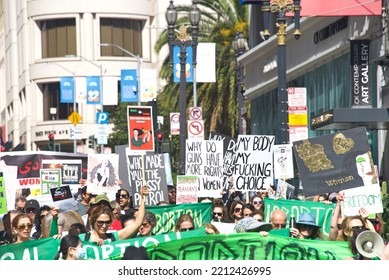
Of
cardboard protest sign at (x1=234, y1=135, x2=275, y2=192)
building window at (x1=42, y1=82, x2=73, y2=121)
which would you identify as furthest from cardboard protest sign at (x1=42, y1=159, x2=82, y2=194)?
building window at (x1=42, y1=82, x2=73, y2=121)

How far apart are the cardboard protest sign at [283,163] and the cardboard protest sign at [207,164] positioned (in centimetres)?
124

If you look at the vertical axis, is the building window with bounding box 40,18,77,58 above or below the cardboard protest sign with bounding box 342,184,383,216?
above

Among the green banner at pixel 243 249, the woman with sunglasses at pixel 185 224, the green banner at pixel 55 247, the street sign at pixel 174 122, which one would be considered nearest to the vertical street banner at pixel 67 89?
the street sign at pixel 174 122

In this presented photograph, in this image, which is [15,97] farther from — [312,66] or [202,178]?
[202,178]

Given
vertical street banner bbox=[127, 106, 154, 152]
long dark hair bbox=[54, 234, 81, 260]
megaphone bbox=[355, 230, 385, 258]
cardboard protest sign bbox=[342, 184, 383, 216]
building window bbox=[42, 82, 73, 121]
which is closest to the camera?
megaphone bbox=[355, 230, 385, 258]

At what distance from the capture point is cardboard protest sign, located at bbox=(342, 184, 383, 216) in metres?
14.6

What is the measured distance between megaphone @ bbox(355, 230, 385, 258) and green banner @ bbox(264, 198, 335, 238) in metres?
5.78

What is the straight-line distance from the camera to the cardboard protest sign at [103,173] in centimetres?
2470

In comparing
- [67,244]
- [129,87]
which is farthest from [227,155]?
[129,87]

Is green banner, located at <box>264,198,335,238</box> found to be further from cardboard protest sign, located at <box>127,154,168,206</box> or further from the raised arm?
cardboard protest sign, located at <box>127,154,168,206</box>

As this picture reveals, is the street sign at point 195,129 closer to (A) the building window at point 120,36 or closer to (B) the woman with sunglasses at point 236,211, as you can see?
(B) the woman with sunglasses at point 236,211

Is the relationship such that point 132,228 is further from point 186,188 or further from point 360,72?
point 360,72

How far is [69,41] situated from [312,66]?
58.2 meters
